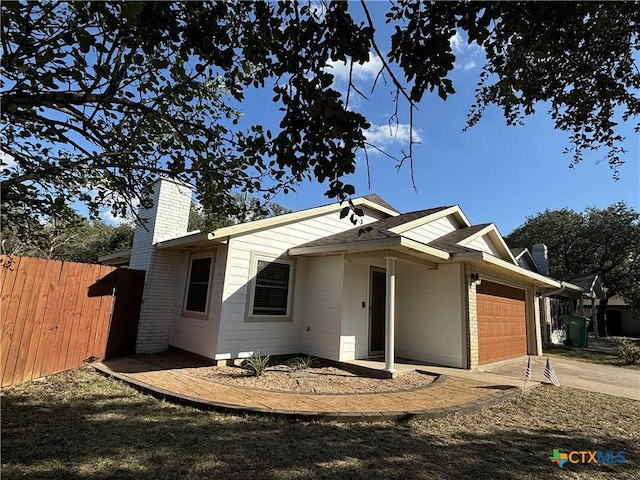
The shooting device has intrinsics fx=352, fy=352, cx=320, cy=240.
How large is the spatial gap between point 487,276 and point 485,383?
3.98 metres

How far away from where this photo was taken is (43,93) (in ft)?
9.48

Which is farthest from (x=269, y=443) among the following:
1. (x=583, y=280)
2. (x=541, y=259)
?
(x=583, y=280)

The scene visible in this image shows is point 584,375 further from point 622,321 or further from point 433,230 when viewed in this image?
point 622,321

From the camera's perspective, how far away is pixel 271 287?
28.5 ft

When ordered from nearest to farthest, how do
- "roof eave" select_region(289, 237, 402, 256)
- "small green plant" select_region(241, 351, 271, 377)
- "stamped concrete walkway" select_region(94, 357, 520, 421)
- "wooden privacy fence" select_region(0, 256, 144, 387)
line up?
"stamped concrete walkway" select_region(94, 357, 520, 421) → "wooden privacy fence" select_region(0, 256, 144, 387) → "small green plant" select_region(241, 351, 271, 377) → "roof eave" select_region(289, 237, 402, 256)

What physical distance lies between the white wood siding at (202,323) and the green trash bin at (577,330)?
15959 millimetres

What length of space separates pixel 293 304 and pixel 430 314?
3.64 m

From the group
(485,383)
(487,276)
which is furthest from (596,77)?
(487,276)

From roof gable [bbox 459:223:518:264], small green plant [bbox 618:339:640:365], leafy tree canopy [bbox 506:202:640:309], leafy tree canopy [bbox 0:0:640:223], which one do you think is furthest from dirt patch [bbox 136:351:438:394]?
leafy tree canopy [bbox 506:202:640:309]

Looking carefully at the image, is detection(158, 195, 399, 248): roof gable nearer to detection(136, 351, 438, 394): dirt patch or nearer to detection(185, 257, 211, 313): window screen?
detection(185, 257, 211, 313): window screen

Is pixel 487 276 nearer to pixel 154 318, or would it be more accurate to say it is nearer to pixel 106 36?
pixel 154 318

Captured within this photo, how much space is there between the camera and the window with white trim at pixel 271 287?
8.39 meters

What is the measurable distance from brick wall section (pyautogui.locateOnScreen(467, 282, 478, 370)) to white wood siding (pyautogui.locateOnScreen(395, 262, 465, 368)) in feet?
0.59

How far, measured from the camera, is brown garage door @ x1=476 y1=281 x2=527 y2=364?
372 inches
